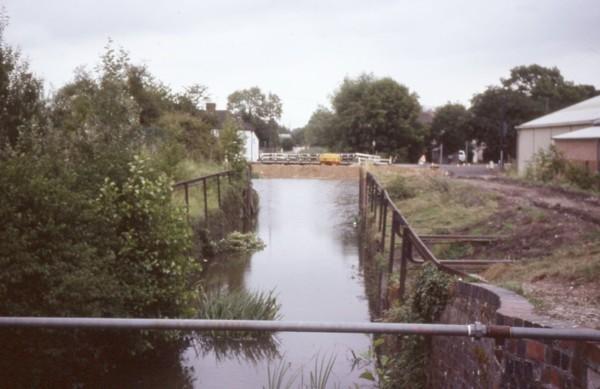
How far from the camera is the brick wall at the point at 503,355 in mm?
3551

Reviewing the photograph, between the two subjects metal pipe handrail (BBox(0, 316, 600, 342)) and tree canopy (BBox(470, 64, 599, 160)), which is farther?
tree canopy (BBox(470, 64, 599, 160))

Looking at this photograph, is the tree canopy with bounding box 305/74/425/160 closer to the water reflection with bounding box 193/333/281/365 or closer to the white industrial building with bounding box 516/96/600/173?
the white industrial building with bounding box 516/96/600/173

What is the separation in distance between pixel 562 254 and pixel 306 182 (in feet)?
145

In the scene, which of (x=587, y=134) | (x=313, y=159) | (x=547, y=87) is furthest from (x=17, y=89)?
(x=547, y=87)

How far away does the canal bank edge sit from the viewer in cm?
355

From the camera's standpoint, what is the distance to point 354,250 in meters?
19.6

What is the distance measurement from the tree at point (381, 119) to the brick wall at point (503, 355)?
2530 inches

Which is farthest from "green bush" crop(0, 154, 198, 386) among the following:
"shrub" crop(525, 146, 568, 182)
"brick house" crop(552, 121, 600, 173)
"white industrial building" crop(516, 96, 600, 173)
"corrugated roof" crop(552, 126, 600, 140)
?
"white industrial building" crop(516, 96, 600, 173)

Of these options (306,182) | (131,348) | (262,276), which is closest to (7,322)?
(131,348)

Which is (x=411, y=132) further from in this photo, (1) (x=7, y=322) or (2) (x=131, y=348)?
(1) (x=7, y=322)

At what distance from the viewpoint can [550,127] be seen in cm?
3888

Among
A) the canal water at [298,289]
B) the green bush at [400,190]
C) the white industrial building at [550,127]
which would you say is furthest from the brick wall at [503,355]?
the white industrial building at [550,127]

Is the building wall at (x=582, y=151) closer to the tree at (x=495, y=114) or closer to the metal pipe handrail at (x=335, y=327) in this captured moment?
the metal pipe handrail at (x=335, y=327)

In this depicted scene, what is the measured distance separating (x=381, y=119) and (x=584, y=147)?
40580 millimetres
